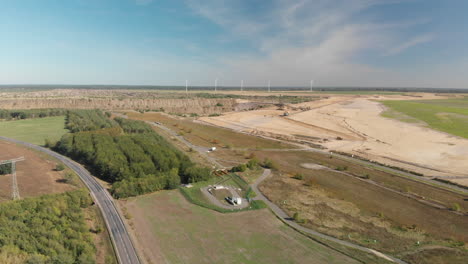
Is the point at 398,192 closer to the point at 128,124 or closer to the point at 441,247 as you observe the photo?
the point at 441,247

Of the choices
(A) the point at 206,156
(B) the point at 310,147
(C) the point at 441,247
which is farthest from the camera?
(B) the point at 310,147

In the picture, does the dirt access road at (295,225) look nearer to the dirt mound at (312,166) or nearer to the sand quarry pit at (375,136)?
the dirt mound at (312,166)

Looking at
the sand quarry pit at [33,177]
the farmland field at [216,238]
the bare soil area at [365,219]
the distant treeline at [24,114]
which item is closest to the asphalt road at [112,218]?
the farmland field at [216,238]

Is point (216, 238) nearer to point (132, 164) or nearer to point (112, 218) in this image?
point (112, 218)

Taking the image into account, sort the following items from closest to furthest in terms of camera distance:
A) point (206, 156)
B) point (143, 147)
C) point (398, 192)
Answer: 1. point (398, 192)
2. point (143, 147)
3. point (206, 156)

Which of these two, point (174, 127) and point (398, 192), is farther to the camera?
point (174, 127)

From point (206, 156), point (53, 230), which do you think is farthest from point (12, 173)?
point (206, 156)

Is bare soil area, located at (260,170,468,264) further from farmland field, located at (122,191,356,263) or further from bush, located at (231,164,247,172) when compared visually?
bush, located at (231,164,247,172)
